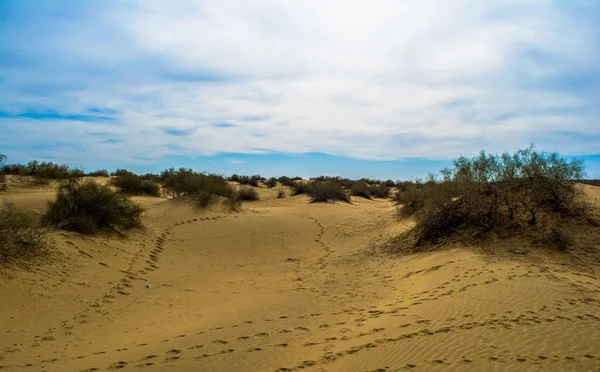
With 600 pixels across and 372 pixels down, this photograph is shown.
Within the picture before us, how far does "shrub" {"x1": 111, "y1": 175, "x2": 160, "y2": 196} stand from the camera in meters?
24.8

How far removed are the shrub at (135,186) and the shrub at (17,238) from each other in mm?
14143

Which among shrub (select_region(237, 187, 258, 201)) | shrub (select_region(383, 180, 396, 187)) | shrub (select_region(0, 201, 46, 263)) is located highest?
shrub (select_region(383, 180, 396, 187))

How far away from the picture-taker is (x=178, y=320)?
809 cm

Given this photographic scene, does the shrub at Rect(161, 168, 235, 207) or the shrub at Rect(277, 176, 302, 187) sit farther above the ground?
the shrub at Rect(277, 176, 302, 187)

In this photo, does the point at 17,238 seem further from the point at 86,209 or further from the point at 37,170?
the point at 37,170

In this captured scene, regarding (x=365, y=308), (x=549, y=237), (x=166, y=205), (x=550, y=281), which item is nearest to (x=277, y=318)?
(x=365, y=308)

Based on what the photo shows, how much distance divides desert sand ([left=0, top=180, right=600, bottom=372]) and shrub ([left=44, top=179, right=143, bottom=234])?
648mm

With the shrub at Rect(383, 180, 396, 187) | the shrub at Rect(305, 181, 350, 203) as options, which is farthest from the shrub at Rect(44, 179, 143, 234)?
the shrub at Rect(383, 180, 396, 187)

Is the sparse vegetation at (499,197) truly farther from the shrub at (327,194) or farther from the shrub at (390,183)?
the shrub at (390,183)

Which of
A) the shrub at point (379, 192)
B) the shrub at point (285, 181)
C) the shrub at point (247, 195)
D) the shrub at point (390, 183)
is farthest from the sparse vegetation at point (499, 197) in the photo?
the shrub at point (390, 183)

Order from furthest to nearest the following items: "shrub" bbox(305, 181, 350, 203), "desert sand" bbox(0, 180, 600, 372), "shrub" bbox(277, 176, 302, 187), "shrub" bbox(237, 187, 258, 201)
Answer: "shrub" bbox(277, 176, 302, 187) < "shrub" bbox(237, 187, 258, 201) < "shrub" bbox(305, 181, 350, 203) < "desert sand" bbox(0, 180, 600, 372)

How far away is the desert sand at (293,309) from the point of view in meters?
5.57

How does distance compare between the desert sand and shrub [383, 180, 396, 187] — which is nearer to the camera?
the desert sand

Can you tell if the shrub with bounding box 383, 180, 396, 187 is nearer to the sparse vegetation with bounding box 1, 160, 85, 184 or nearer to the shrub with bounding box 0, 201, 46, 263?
the sparse vegetation with bounding box 1, 160, 85, 184
